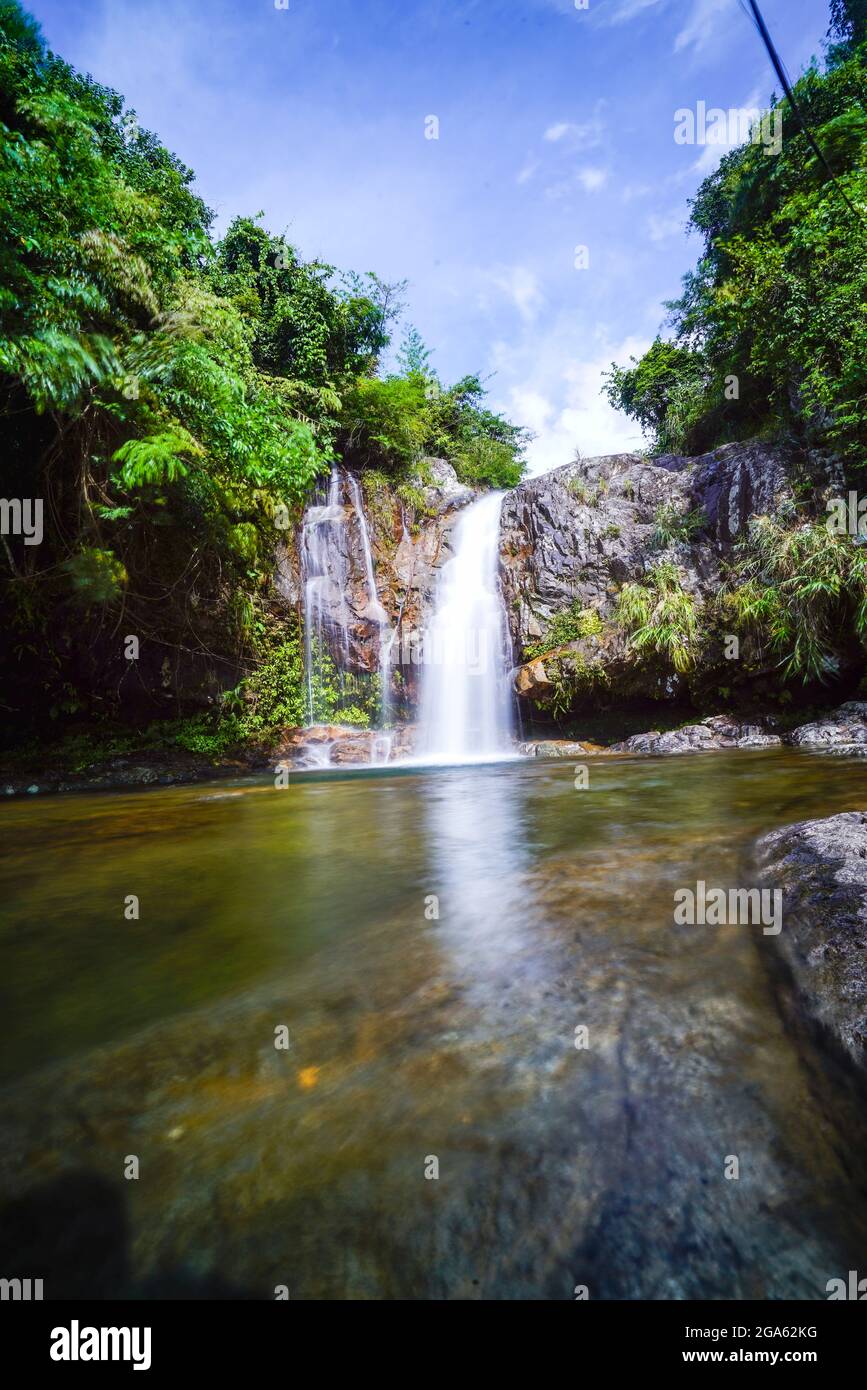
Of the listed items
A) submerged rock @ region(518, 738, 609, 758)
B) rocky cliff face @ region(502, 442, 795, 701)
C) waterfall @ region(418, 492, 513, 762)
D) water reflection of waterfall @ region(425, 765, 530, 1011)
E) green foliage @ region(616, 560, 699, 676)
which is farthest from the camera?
waterfall @ region(418, 492, 513, 762)

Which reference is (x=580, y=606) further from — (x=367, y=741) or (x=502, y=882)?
(x=502, y=882)

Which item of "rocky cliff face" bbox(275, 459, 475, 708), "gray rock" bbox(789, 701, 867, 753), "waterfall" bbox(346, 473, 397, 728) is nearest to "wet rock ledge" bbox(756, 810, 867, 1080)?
"gray rock" bbox(789, 701, 867, 753)

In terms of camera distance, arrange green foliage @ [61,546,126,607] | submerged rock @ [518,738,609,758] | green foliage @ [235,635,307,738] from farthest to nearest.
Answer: green foliage @ [235,635,307,738] < submerged rock @ [518,738,609,758] < green foliage @ [61,546,126,607]

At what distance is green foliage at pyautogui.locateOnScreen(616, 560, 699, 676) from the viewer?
32.7 feet

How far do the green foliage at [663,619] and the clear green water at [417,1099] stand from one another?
24.6 ft

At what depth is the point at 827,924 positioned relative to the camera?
2.04 meters

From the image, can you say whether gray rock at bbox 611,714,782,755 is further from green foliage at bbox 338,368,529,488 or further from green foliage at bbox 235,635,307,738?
green foliage at bbox 338,368,529,488

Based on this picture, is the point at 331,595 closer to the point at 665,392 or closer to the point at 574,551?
the point at 574,551

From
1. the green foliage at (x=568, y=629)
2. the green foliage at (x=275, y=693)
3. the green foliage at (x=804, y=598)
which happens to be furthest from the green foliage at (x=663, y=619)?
the green foliage at (x=275, y=693)

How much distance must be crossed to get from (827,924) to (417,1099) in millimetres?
1629

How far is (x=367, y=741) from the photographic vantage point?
446 inches

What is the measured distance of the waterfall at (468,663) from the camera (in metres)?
11.6

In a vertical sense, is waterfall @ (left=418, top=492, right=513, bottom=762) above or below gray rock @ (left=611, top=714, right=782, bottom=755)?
above

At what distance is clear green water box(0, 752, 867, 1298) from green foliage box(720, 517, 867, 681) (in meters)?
7.51
